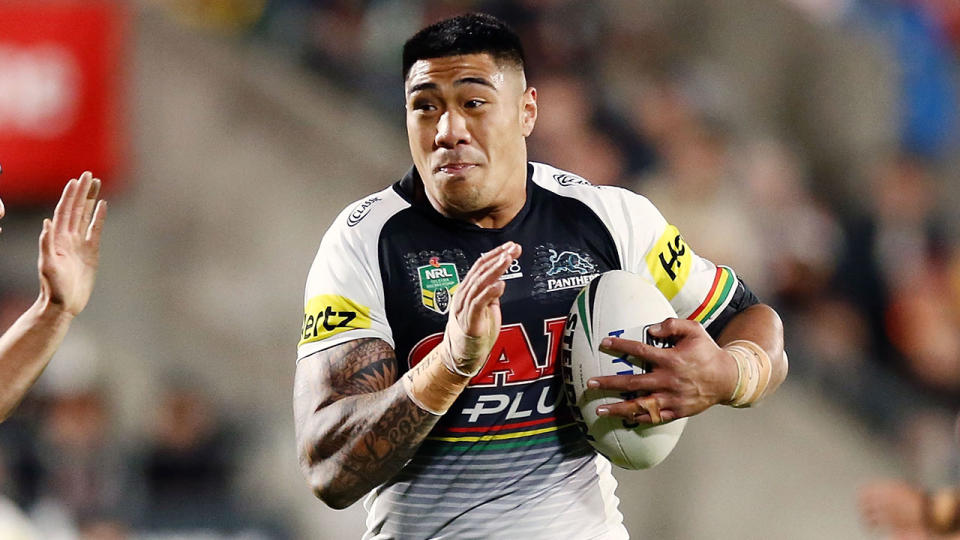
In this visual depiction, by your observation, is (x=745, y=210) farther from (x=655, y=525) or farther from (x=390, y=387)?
(x=390, y=387)

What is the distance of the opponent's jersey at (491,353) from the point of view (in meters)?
3.74

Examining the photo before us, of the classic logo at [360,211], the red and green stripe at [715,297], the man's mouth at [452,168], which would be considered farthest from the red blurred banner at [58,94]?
the red and green stripe at [715,297]

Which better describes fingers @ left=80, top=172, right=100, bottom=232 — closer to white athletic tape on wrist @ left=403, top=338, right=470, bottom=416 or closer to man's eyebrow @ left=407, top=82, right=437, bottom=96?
man's eyebrow @ left=407, top=82, right=437, bottom=96

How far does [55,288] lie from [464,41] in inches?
59.0

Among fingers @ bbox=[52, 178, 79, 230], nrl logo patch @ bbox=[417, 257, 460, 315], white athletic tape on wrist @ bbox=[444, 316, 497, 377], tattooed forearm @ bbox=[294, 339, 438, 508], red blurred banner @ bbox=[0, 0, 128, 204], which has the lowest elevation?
tattooed forearm @ bbox=[294, 339, 438, 508]

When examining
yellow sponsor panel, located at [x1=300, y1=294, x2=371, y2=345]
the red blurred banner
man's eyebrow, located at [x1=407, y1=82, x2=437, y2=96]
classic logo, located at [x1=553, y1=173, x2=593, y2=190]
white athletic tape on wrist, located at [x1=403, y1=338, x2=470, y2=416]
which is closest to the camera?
white athletic tape on wrist, located at [x1=403, y1=338, x2=470, y2=416]

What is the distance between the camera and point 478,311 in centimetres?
326

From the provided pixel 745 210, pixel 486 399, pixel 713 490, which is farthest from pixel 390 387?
pixel 745 210

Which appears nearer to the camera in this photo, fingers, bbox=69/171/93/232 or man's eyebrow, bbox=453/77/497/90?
man's eyebrow, bbox=453/77/497/90

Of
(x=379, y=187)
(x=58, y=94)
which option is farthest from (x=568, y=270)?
(x=58, y=94)

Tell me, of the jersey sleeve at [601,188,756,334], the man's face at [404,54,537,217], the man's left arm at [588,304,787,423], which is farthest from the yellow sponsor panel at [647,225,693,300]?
the man's face at [404,54,537,217]

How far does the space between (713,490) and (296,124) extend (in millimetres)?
3837

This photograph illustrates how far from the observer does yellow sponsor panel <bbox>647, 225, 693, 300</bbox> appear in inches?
159

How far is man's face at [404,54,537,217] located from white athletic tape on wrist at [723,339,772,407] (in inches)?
32.2
